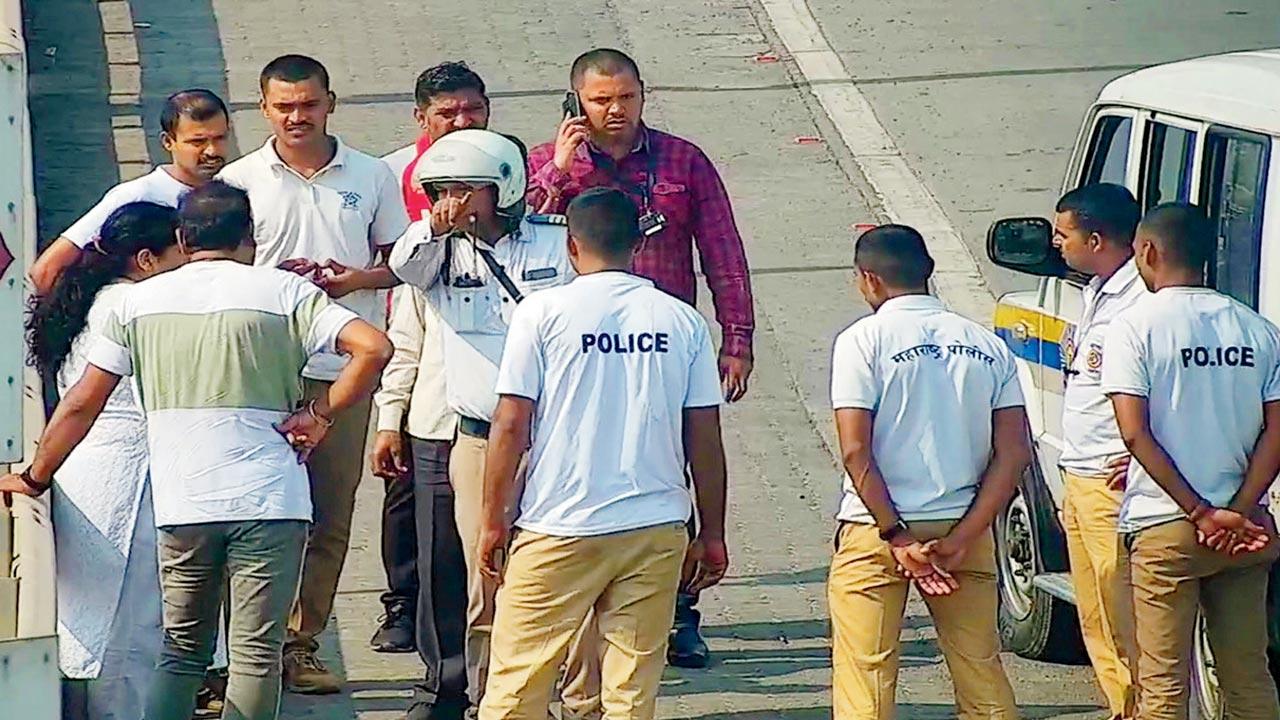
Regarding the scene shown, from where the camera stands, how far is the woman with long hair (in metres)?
5.94

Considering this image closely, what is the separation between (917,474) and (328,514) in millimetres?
2197

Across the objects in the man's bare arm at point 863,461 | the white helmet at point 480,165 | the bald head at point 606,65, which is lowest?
the man's bare arm at point 863,461

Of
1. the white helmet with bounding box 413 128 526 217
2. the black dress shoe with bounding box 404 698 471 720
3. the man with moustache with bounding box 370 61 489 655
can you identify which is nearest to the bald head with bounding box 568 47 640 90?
the man with moustache with bounding box 370 61 489 655

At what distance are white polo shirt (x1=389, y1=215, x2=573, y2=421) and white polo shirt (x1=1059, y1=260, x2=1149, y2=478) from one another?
4.84 feet

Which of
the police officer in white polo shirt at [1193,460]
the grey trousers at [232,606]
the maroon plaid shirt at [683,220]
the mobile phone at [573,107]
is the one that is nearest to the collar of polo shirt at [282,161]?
the maroon plaid shirt at [683,220]

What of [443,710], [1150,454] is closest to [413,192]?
[443,710]

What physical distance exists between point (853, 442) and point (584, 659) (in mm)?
1080

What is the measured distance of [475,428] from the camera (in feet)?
21.0

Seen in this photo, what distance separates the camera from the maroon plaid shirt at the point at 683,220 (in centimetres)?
703

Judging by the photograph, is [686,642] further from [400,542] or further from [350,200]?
[350,200]

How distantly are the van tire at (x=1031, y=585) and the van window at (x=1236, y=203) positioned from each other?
123 centimetres

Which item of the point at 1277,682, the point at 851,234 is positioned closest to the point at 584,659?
the point at 1277,682

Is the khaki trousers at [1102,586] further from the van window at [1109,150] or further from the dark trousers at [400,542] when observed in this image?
the dark trousers at [400,542]

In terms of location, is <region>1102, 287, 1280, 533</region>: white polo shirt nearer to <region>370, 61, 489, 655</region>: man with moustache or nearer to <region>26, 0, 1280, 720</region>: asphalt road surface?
<region>370, 61, 489, 655</region>: man with moustache
